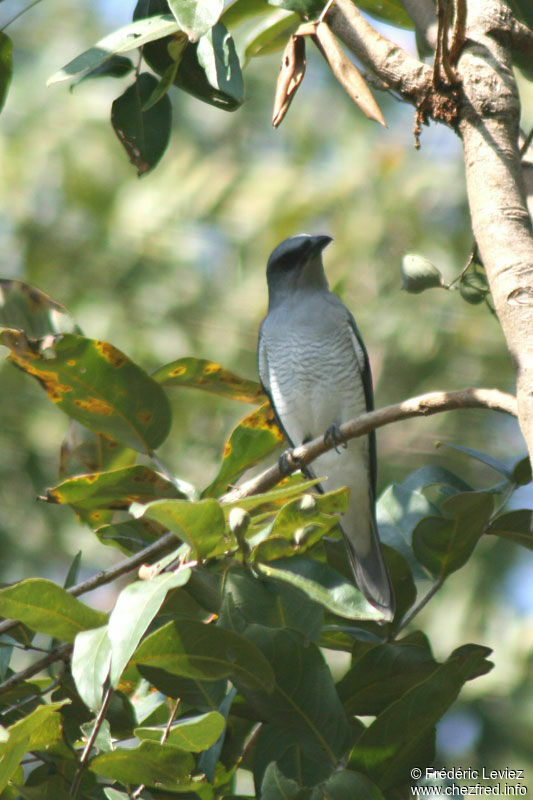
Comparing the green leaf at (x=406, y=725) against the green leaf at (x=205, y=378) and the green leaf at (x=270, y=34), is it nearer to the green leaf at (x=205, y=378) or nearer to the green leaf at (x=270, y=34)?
the green leaf at (x=205, y=378)

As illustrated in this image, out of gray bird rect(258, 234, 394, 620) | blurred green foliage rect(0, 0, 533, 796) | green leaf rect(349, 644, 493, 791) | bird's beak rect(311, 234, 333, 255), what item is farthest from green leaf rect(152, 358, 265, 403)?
blurred green foliage rect(0, 0, 533, 796)

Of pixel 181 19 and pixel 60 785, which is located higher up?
pixel 181 19

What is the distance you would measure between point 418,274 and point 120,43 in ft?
2.53

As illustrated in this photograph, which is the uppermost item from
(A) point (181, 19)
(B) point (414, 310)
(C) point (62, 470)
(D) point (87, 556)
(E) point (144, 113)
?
(A) point (181, 19)

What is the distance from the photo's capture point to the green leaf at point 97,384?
2166mm

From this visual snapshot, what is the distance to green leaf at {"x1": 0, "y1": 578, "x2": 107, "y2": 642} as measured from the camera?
62.1 inches

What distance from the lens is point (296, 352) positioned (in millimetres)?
3938

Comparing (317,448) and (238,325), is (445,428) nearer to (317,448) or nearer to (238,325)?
(238,325)

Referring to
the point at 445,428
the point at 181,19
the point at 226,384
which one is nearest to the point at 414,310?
the point at 445,428

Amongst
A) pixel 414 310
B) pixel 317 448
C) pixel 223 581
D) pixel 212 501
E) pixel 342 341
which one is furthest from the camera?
pixel 414 310

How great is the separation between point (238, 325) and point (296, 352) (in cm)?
156

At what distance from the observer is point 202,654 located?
59.7 inches

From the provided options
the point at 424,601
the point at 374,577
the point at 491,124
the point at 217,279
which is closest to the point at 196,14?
the point at 491,124

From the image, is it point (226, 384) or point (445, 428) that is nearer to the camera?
point (226, 384)
